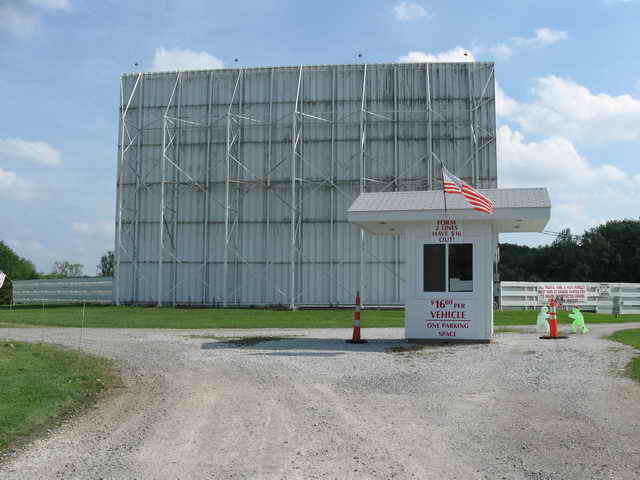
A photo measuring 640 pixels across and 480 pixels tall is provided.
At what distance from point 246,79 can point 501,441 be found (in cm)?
4003

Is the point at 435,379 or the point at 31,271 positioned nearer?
the point at 435,379

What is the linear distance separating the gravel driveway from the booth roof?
168 inches

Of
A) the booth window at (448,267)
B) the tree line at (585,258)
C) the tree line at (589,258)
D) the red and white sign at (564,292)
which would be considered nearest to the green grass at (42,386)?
the booth window at (448,267)

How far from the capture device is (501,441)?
6.68m

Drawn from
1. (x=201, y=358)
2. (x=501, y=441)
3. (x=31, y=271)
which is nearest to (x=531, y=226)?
(x=201, y=358)

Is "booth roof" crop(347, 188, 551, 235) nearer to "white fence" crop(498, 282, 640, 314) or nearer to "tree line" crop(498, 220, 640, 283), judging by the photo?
"white fence" crop(498, 282, 640, 314)

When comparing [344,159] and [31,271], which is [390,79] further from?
A: [31,271]

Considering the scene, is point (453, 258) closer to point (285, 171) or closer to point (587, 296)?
point (587, 296)

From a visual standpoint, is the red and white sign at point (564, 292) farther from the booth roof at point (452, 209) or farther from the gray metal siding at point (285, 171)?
the booth roof at point (452, 209)

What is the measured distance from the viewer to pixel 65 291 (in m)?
50.2

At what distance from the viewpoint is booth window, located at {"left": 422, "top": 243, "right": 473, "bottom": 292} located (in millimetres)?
16266

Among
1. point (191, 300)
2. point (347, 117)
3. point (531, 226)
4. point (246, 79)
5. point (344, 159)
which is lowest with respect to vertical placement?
point (191, 300)

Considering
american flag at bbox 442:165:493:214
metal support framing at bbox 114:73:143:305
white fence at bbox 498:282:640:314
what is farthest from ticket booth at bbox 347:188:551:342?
metal support framing at bbox 114:73:143:305

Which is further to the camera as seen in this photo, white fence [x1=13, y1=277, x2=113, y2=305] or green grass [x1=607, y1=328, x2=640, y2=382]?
white fence [x1=13, y1=277, x2=113, y2=305]
